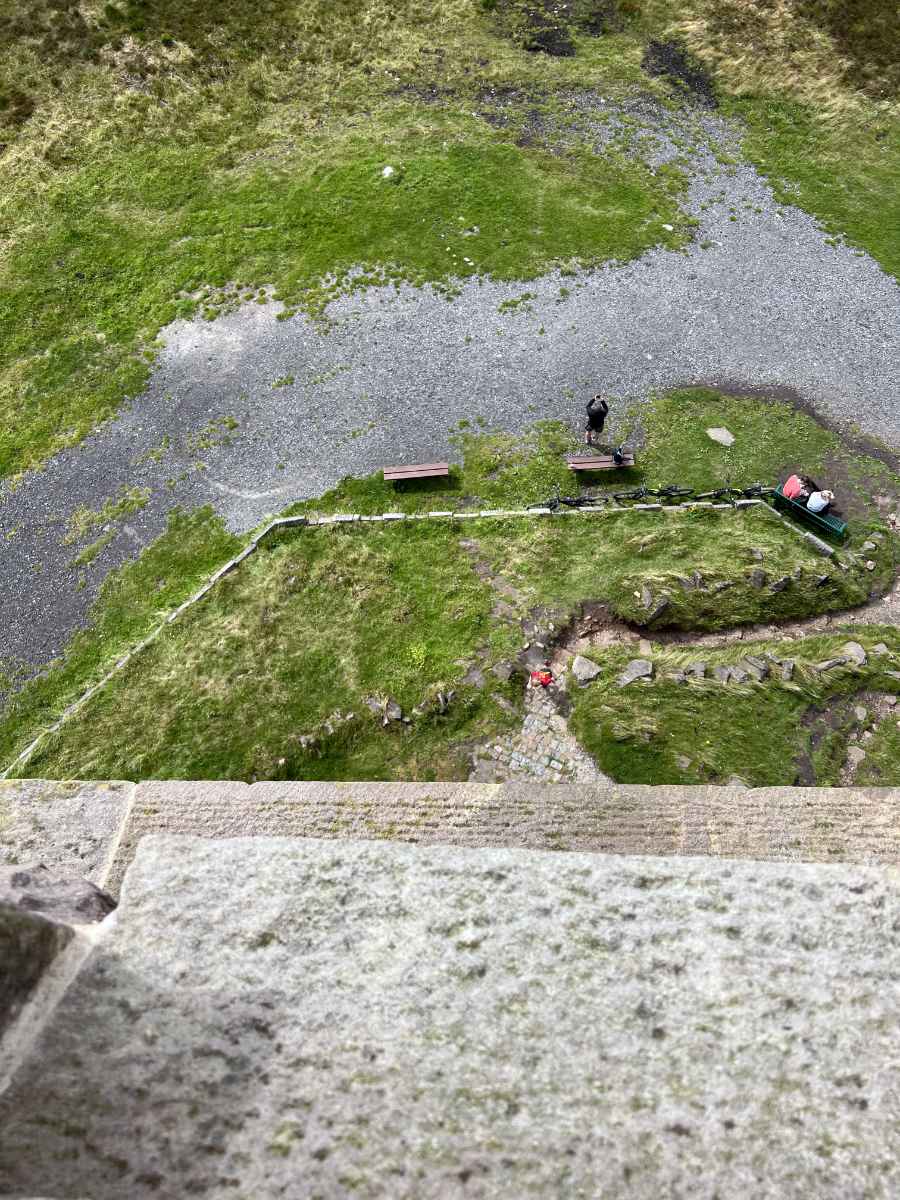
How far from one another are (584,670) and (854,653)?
21.6 ft

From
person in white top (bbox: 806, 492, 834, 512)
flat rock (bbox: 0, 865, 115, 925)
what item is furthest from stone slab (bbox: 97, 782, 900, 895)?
person in white top (bbox: 806, 492, 834, 512)

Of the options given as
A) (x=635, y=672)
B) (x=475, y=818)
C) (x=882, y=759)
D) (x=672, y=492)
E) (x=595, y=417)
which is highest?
(x=595, y=417)

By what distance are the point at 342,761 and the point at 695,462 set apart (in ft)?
44.5

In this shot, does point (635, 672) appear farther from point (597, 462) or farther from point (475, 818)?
point (597, 462)

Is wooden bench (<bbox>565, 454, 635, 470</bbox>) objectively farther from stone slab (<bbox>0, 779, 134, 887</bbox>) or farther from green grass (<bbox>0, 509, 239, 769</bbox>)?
stone slab (<bbox>0, 779, 134, 887</bbox>)

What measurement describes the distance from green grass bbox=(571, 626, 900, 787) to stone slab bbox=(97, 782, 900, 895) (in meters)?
0.55

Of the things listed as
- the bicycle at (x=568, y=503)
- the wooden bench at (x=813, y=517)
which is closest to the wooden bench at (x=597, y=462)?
the bicycle at (x=568, y=503)

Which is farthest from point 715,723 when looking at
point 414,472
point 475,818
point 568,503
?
point 414,472

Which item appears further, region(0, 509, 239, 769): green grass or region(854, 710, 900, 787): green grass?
region(0, 509, 239, 769): green grass

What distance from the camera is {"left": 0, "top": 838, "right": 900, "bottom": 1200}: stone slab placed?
686 centimetres

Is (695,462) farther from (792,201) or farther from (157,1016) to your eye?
(157,1016)

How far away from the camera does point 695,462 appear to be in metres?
21.4

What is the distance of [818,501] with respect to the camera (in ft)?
64.8

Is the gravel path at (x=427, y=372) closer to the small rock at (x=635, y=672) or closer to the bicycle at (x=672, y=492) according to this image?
the bicycle at (x=672, y=492)
